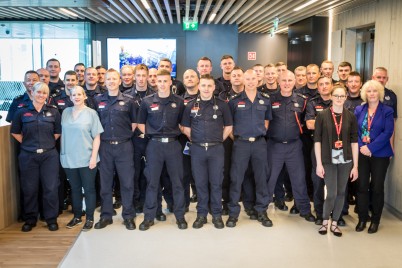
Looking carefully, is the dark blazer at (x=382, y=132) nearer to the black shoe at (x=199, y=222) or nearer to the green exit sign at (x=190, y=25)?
the black shoe at (x=199, y=222)

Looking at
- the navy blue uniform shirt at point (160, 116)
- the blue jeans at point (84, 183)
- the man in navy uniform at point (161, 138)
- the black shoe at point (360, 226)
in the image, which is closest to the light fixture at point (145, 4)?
the man in navy uniform at point (161, 138)

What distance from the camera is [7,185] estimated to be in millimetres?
4965

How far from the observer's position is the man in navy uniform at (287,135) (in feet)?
16.6

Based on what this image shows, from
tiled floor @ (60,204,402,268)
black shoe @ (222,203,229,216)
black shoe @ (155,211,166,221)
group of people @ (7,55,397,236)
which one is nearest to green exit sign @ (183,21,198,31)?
group of people @ (7,55,397,236)

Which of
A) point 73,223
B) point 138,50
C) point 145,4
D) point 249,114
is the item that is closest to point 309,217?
point 249,114

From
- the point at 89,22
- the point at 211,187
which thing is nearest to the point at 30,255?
the point at 211,187

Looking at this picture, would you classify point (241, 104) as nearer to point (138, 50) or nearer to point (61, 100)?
point (61, 100)

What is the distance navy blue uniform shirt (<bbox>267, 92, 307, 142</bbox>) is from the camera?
16.6ft

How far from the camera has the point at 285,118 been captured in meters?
5.05

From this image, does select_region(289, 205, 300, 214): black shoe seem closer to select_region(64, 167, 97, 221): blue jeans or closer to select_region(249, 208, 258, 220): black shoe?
select_region(249, 208, 258, 220): black shoe

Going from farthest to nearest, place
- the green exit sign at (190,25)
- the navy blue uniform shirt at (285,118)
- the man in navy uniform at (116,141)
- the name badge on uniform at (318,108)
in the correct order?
the green exit sign at (190,25) → the name badge on uniform at (318,108) → the navy blue uniform shirt at (285,118) → the man in navy uniform at (116,141)

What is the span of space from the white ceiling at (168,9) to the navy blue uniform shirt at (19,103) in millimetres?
3102

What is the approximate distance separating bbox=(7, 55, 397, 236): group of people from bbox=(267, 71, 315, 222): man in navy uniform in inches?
0.5

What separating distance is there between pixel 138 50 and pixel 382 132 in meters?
8.25
